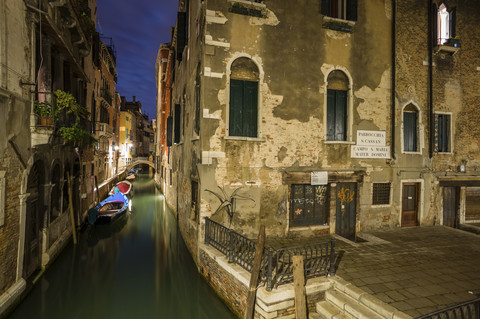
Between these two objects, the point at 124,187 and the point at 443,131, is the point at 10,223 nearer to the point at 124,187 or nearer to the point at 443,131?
the point at 443,131

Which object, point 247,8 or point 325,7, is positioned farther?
point 325,7

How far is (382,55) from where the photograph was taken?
923 cm

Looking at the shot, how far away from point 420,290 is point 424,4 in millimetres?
10381

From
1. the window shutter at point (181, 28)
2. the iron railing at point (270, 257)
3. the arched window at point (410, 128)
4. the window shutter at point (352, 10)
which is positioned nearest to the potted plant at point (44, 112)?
the iron railing at point (270, 257)

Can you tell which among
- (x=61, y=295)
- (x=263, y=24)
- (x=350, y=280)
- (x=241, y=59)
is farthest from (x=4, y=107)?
(x=350, y=280)

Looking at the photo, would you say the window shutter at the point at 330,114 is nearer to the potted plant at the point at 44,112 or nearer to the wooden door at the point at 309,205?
the wooden door at the point at 309,205

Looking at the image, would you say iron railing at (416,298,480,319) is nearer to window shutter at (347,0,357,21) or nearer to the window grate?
the window grate

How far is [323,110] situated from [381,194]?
155 inches

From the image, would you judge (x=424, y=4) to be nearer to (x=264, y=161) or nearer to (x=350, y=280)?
(x=264, y=161)

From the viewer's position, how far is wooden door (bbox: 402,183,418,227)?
980 centimetres

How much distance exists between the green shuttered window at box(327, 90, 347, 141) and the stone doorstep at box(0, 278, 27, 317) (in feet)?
30.8

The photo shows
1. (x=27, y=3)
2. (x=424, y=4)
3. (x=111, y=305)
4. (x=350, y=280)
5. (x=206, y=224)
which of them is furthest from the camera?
(x=424, y=4)

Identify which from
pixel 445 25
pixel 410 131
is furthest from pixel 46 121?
pixel 445 25

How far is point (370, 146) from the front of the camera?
9133mm
